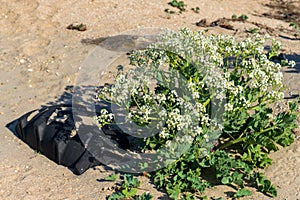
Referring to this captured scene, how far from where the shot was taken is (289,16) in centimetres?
1076

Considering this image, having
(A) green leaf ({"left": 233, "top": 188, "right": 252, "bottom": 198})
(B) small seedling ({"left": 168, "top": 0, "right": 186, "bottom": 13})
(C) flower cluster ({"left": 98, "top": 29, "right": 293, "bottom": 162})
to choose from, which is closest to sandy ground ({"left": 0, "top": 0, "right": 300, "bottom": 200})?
(A) green leaf ({"left": 233, "top": 188, "right": 252, "bottom": 198})

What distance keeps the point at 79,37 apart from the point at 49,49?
0.70m

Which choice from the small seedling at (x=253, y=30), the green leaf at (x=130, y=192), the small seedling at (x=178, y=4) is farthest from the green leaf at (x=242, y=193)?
Result: the small seedling at (x=178, y=4)

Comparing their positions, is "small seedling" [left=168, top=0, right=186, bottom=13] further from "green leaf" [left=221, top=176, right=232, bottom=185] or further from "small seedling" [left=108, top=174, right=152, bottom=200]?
"green leaf" [left=221, top=176, right=232, bottom=185]

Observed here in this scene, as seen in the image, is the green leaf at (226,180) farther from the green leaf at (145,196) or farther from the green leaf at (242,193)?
the green leaf at (145,196)

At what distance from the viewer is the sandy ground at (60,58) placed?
5320mm

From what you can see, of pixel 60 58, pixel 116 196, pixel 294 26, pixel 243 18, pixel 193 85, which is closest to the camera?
pixel 193 85

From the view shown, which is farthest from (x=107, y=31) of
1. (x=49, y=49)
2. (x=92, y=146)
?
(x=92, y=146)

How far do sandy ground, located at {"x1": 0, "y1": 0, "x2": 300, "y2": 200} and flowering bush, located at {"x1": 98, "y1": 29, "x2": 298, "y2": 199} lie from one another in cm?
25

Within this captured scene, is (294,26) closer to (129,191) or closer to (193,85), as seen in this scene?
(193,85)

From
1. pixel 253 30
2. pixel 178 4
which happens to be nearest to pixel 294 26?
pixel 253 30

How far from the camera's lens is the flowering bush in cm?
478

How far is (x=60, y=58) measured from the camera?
823cm

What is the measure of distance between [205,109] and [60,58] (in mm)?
4201
